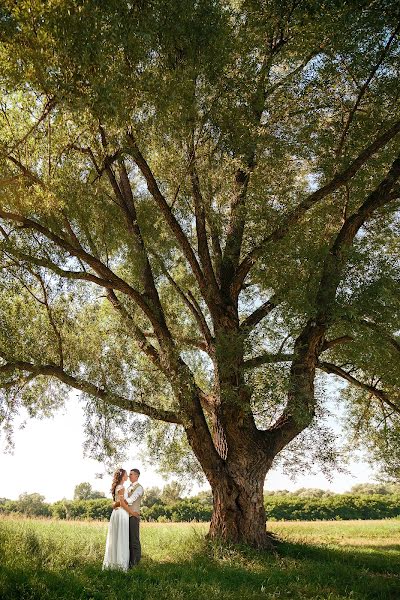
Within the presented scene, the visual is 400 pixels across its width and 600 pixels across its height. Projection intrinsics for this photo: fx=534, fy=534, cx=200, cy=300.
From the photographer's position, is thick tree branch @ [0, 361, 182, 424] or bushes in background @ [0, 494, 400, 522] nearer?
thick tree branch @ [0, 361, 182, 424]

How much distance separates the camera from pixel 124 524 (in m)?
11.1

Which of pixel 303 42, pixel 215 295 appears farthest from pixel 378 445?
pixel 303 42

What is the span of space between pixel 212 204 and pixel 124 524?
7.92 meters

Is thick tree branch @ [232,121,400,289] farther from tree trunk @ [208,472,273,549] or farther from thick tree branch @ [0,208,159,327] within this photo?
tree trunk @ [208,472,273,549]

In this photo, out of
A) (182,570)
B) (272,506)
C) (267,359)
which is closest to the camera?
(182,570)

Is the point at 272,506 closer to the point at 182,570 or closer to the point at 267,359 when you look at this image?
the point at 267,359

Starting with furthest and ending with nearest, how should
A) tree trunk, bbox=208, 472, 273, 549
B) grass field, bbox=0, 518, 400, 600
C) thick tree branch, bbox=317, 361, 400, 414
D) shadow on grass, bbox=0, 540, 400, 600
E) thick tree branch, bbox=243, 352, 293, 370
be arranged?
1. thick tree branch, bbox=317, 361, 400, 414
2. tree trunk, bbox=208, 472, 273, 549
3. thick tree branch, bbox=243, 352, 293, 370
4. grass field, bbox=0, 518, 400, 600
5. shadow on grass, bbox=0, 540, 400, 600

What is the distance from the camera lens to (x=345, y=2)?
33.6ft

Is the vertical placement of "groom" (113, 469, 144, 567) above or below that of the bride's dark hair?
below

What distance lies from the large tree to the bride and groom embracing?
2105 millimetres

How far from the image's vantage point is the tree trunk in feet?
41.2

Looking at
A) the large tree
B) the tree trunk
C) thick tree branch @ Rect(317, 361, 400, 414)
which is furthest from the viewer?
thick tree branch @ Rect(317, 361, 400, 414)

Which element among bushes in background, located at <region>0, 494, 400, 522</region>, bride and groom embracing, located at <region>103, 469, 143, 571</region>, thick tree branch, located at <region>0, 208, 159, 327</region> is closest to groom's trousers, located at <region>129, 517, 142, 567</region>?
bride and groom embracing, located at <region>103, 469, 143, 571</region>

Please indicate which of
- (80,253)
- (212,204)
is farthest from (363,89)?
(80,253)
